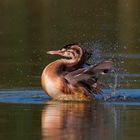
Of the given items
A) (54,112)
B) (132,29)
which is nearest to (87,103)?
(54,112)

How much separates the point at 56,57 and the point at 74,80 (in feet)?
21.5

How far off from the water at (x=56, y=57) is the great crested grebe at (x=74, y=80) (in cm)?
27

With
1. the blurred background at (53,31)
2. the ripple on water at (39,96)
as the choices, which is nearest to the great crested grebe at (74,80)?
the ripple on water at (39,96)

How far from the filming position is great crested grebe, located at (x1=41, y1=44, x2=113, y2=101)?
643 inches

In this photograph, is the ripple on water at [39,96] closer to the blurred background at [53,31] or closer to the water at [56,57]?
the water at [56,57]

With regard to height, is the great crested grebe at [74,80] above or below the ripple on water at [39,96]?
above

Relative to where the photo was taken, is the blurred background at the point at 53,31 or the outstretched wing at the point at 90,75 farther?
the blurred background at the point at 53,31

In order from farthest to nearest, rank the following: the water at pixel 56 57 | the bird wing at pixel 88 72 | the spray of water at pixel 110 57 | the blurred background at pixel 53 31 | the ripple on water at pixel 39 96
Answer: the blurred background at pixel 53 31
the spray of water at pixel 110 57
the bird wing at pixel 88 72
the ripple on water at pixel 39 96
the water at pixel 56 57

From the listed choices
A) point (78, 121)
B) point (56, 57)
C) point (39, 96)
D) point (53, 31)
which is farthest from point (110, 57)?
point (78, 121)

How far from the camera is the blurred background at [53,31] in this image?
66.1ft

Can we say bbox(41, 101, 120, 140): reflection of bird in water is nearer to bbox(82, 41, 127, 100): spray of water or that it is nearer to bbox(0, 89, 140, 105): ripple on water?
bbox(0, 89, 140, 105): ripple on water

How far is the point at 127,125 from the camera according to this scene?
1348cm

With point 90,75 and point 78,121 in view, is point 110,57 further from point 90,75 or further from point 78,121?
point 78,121

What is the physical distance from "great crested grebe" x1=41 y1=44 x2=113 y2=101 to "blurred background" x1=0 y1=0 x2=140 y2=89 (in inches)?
50.1
